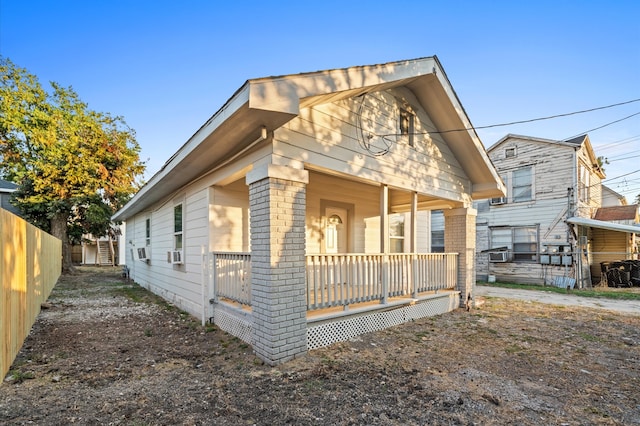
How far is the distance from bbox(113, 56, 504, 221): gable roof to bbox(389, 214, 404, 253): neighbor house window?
7.60ft

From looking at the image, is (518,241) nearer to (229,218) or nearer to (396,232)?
(396,232)

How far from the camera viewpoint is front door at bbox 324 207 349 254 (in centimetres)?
786

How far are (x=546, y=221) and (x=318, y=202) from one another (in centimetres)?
1085

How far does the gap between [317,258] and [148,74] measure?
368 inches

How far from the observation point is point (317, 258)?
4727 mm

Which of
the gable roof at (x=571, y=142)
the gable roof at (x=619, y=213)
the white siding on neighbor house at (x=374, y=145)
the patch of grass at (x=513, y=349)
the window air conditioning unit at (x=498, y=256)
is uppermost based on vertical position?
the gable roof at (x=571, y=142)

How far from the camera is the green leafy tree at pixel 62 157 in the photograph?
15.9 metres

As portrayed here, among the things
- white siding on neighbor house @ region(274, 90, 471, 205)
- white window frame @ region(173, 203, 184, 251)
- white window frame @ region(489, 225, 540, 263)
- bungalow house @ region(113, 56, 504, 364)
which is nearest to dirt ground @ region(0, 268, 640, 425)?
bungalow house @ region(113, 56, 504, 364)

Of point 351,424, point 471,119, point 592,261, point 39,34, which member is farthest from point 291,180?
point 592,261

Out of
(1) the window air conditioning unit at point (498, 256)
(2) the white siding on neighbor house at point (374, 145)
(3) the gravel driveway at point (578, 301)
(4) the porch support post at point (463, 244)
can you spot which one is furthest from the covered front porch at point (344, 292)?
(1) the window air conditioning unit at point (498, 256)

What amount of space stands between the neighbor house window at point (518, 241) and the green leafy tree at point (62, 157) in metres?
19.4

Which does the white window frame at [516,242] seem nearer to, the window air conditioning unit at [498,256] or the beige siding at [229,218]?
the window air conditioning unit at [498,256]

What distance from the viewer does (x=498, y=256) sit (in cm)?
1412

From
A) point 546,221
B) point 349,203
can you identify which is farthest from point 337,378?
point 546,221
